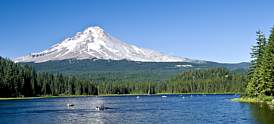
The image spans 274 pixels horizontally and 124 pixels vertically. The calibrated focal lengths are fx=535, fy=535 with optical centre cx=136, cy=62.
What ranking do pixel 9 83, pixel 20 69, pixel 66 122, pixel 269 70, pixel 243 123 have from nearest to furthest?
pixel 243 123 < pixel 66 122 < pixel 269 70 < pixel 9 83 < pixel 20 69

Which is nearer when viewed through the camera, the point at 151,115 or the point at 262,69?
the point at 151,115

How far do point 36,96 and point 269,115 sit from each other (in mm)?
147637

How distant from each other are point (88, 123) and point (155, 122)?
8209 mm

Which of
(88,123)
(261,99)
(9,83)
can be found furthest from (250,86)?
(9,83)

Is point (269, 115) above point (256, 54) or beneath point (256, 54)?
beneath

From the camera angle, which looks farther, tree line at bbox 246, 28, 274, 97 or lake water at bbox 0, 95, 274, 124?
tree line at bbox 246, 28, 274, 97

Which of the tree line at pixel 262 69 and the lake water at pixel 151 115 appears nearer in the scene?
the lake water at pixel 151 115

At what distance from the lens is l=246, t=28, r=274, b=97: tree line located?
8600 cm

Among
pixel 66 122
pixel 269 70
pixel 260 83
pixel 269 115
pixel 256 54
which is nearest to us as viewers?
pixel 269 115

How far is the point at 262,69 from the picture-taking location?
88.4 metres

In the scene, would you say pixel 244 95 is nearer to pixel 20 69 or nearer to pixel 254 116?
pixel 254 116

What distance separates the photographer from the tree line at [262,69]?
86.0 metres

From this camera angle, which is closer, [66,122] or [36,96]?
[66,122]

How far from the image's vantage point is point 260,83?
91.8 metres
